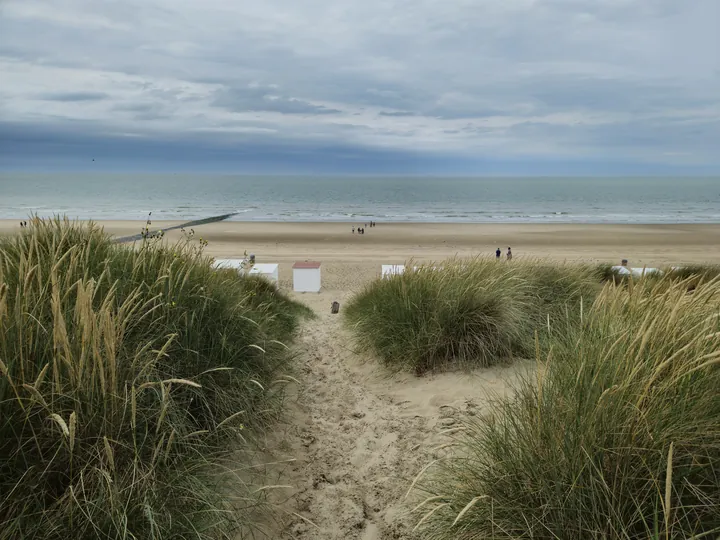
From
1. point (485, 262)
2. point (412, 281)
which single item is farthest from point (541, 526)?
point (485, 262)

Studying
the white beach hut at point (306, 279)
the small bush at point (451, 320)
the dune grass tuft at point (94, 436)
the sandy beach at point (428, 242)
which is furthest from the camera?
the sandy beach at point (428, 242)

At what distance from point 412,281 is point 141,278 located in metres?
3.26

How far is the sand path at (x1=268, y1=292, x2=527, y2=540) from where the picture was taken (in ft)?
10.3

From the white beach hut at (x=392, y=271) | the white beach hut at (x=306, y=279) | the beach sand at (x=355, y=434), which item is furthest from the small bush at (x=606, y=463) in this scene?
the white beach hut at (x=306, y=279)

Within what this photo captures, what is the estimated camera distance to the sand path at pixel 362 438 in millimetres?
3131

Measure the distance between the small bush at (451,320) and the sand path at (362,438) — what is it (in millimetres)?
Result: 240

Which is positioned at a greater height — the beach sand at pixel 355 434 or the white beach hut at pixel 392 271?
the white beach hut at pixel 392 271

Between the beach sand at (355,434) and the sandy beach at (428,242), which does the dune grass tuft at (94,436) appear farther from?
the sandy beach at (428,242)

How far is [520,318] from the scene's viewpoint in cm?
553

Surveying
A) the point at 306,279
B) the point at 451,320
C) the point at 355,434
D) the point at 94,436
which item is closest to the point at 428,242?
the point at 306,279

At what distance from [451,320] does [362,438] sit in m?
1.78

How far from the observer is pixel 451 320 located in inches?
211

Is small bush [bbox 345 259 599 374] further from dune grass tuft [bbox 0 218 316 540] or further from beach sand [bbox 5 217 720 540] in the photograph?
dune grass tuft [bbox 0 218 316 540]

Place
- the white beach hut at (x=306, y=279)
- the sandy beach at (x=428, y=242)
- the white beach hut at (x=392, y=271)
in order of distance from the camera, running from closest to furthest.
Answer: the white beach hut at (x=392, y=271) < the white beach hut at (x=306, y=279) < the sandy beach at (x=428, y=242)
